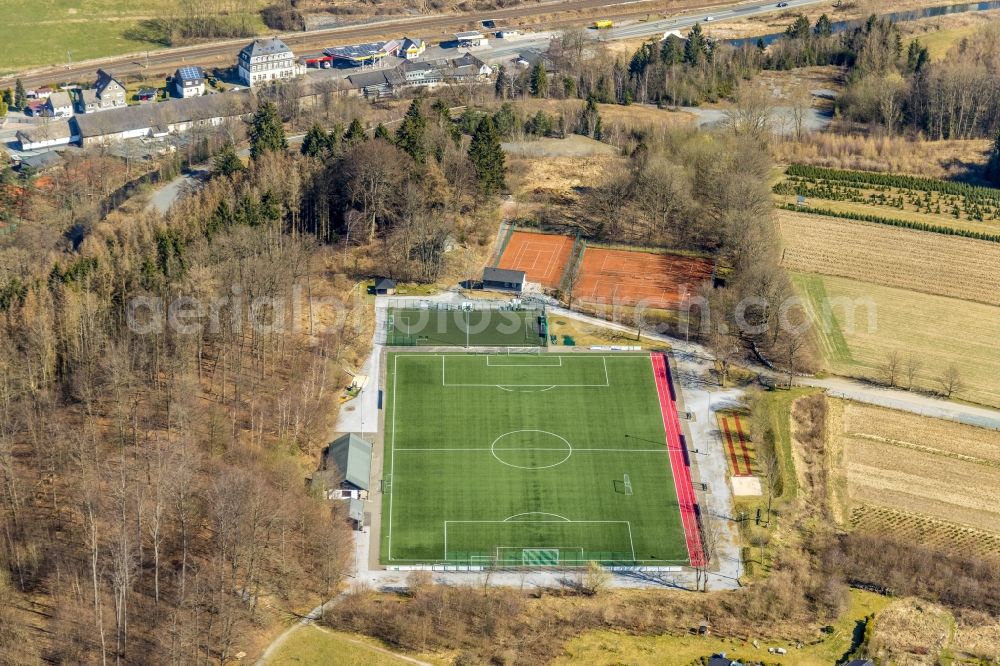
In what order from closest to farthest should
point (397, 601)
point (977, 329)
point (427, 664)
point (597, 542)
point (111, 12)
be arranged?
point (427, 664) → point (397, 601) → point (597, 542) → point (977, 329) → point (111, 12)

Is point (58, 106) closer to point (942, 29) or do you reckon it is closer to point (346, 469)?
point (346, 469)

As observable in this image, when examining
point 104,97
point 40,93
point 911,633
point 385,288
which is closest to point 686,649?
point 911,633

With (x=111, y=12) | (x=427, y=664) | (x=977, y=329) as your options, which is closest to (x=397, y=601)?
(x=427, y=664)

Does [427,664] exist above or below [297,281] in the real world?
below

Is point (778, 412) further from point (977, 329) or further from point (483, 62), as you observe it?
point (483, 62)

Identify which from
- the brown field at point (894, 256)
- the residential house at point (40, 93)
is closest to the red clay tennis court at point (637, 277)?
the brown field at point (894, 256)

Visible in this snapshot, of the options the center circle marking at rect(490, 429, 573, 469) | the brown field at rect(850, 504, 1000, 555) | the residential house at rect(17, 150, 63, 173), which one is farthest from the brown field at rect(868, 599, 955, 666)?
the residential house at rect(17, 150, 63, 173)

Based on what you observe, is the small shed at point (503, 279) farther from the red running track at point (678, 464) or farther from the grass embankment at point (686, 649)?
the grass embankment at point (686, 649)

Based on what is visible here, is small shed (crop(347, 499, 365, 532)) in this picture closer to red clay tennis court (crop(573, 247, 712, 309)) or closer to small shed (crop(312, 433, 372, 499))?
small shed (crop(312, 433, 372, 499))
